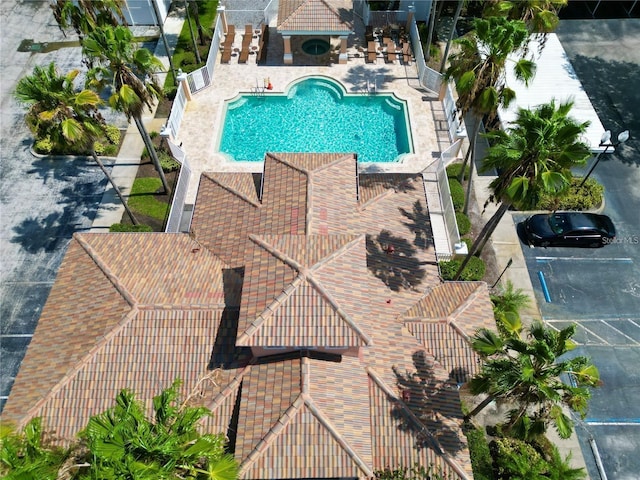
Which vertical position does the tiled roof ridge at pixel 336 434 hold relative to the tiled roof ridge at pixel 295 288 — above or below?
below

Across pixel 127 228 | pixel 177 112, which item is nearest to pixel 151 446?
pixel 127 228

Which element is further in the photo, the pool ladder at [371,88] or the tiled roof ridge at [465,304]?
the pool ladder at [371,88]

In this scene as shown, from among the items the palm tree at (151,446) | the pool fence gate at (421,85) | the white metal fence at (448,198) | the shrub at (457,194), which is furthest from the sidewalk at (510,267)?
the palm tree at (151,446)

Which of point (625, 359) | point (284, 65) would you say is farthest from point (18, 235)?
point (625, 359)

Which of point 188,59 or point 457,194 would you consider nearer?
point 457,194

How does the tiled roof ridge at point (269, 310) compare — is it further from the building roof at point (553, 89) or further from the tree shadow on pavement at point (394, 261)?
the building roof at point (553, 89)

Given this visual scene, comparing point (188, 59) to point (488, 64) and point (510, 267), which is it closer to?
point (488, 64)

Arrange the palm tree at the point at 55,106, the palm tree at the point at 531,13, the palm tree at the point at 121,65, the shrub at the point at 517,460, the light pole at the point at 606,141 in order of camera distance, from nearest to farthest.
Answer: the shrub at the point at 517,460 → the palm tree at the point at 55,106 → the palm tree at the point at 121,65 → the palm tree at the point at 531,13 → the light pole at the point at 606,141

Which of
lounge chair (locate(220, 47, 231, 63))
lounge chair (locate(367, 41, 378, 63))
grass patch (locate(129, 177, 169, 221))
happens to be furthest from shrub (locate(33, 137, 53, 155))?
lounge chair (locate(367, 41, 378, 63))

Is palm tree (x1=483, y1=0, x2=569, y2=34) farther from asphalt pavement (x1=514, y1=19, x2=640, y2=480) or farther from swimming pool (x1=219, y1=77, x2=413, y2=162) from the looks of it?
asphalt pavement (x1=514, y1=19, x2=640, y2=480)
